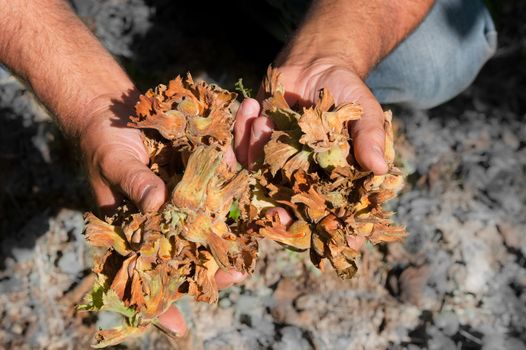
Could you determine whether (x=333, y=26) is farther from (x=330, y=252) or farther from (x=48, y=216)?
(x=48, y=216)

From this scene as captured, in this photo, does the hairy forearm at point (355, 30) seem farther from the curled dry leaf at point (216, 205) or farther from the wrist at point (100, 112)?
the wrist at point (100, 112)

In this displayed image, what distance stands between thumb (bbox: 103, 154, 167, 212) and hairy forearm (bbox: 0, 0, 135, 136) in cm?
55

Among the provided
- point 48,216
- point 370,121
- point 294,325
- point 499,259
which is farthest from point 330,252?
point 48,216

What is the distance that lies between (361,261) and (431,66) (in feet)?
4.73

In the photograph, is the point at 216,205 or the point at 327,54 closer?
the point at 216,205

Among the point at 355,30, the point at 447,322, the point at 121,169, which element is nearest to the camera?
the point at 121,169

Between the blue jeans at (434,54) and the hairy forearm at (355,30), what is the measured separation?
51cm

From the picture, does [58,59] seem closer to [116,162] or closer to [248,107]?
[116,162]

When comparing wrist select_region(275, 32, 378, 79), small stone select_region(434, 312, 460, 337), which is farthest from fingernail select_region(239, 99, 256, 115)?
small stone select_region(434, 312, 460, 337)

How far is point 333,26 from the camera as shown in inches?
133

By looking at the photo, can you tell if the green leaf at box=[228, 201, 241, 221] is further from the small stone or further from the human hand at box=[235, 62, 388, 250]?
the small stone

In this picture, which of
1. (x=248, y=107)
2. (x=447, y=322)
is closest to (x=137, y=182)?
(x=248, y=107)

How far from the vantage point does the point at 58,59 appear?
3219 millimetres

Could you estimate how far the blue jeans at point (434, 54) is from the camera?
4.29m
